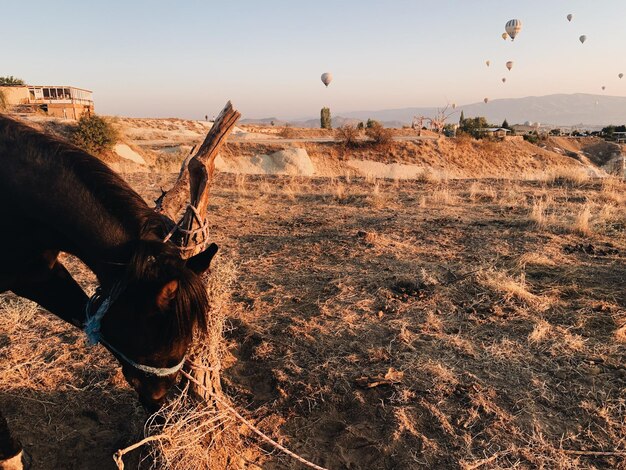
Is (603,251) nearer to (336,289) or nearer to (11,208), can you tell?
(336,289)

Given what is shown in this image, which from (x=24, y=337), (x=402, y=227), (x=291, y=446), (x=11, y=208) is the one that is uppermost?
(x=11, y=208)

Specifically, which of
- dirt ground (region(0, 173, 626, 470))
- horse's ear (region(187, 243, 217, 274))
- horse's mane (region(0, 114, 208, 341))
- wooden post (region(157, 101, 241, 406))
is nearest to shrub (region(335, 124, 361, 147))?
dirt ground (region(0, 173, 626, 470))

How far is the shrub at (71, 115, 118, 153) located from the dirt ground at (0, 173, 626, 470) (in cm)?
1796

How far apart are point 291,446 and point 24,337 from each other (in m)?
2.92

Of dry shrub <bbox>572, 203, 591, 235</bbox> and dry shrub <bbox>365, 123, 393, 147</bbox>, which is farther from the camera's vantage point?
dry shrub <bbox>365, 123, 393, 147</bbox>

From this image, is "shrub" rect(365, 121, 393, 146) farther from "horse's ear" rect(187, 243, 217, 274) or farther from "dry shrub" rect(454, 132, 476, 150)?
"horse's ear" rect(187, 243, 217, 274)

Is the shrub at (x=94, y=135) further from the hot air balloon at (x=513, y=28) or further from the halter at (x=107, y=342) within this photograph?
the hot air balloon at (x=513, y=28)

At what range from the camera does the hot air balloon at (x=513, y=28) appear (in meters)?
50.1

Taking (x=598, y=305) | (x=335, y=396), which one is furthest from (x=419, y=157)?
(x=335, y=396)

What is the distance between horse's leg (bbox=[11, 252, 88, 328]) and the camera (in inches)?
107

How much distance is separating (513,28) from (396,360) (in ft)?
193

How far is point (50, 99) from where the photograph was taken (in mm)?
37500

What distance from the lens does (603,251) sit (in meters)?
6.21

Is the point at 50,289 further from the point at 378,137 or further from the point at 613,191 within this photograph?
the point at 378,137
